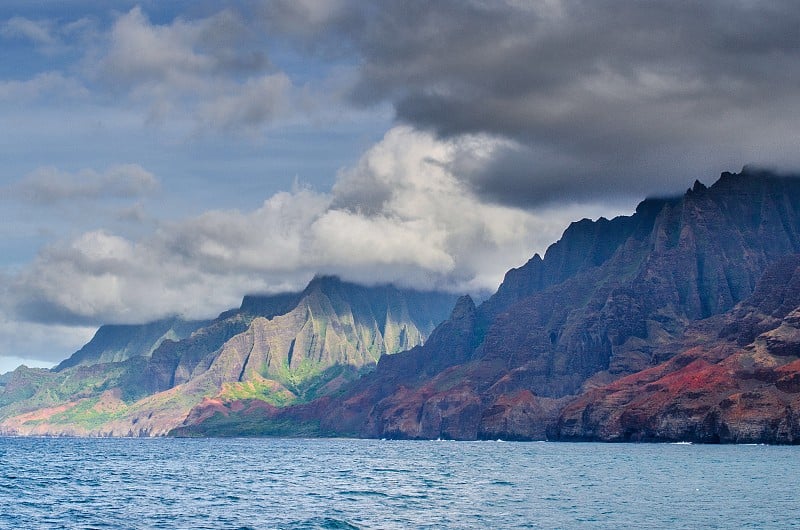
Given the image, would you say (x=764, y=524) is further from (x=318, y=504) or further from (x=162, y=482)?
(x=162, y=482)

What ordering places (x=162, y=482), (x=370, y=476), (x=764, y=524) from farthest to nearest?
(x=370, y=476) < (x=162, y=482) < (x=764, y=524)

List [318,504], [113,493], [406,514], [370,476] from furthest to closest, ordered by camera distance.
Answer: [370,476] < [113,493] < [318,504] < [406,514]

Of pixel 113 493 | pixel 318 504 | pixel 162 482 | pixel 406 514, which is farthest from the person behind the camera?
pixel 162 482

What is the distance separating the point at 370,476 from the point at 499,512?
7359cm

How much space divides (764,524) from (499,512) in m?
30.0

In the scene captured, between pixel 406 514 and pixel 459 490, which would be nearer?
pixel 406 514

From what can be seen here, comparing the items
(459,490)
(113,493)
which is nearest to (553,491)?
(459,490)

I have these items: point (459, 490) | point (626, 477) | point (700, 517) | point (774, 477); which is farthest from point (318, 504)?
point (774, 477)

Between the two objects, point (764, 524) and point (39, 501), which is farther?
point (39, 501)

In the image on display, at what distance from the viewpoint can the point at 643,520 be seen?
375 ft

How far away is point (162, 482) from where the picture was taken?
174m

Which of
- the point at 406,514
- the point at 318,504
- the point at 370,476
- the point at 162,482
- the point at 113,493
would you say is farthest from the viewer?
the point at 370,476

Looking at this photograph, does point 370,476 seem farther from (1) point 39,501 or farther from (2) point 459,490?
(1) point 39,501

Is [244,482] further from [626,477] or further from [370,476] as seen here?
[626,477]
